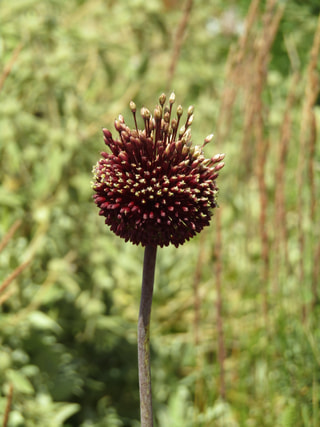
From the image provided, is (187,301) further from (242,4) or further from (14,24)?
(242,4)

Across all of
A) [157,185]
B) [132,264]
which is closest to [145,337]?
[157,185]

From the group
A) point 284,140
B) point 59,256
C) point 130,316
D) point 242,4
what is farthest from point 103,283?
point 242,4

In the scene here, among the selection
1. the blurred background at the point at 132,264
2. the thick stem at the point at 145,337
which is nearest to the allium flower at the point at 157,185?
the thick stem at the point at 145,337

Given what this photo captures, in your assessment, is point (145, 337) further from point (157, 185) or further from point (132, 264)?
point (132, 264)

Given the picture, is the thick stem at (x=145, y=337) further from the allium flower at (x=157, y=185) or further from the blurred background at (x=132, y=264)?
the blurred background at (x=132, y=264)

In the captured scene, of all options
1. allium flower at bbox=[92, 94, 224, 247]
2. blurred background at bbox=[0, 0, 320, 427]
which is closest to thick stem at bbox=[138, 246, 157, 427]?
allium flower at bbox=[92, 94, 224, 247]
